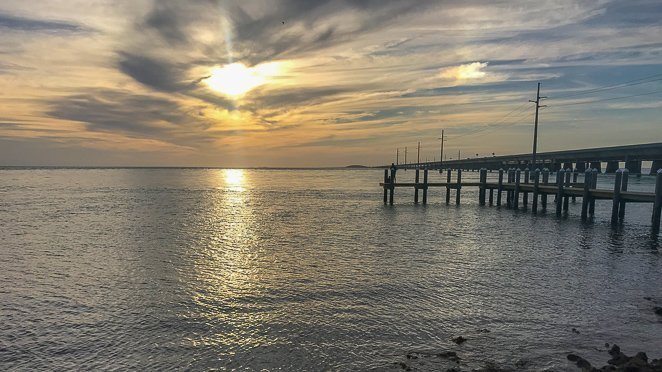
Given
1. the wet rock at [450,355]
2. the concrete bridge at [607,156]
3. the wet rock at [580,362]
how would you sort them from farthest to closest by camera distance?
the concrete bridge at [607,156] → the wet rock at [450,355] → the wet rock at [580,362]

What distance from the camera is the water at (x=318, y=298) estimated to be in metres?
9.02

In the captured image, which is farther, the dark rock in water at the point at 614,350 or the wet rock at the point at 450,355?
the dark rock in water at the point at 614,350

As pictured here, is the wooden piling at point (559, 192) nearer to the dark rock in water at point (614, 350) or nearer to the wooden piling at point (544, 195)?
the wooden piling at point (544, 195)

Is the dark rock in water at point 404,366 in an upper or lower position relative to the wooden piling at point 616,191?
lower

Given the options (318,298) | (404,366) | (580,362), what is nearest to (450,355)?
(404,366)

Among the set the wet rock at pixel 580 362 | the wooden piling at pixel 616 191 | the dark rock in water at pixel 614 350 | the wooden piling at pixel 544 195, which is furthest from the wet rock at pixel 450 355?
the wooden piling at pixel 544 195

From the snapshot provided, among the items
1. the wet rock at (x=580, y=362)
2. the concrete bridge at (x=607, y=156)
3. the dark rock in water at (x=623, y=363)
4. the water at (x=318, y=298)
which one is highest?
the concrete bridge at (x=607, y=156)

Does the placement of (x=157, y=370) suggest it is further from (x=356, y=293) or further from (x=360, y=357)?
(x=356, y=293)

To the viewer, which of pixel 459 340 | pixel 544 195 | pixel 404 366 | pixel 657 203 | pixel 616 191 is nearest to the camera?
pixel 404 366

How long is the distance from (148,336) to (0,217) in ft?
103

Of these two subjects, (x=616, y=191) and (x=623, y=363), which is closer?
(x=623, y=363)

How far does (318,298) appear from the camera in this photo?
1278 centimetres

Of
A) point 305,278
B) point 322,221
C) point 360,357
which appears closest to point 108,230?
point 322,221

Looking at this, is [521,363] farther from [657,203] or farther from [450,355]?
[657,203]
